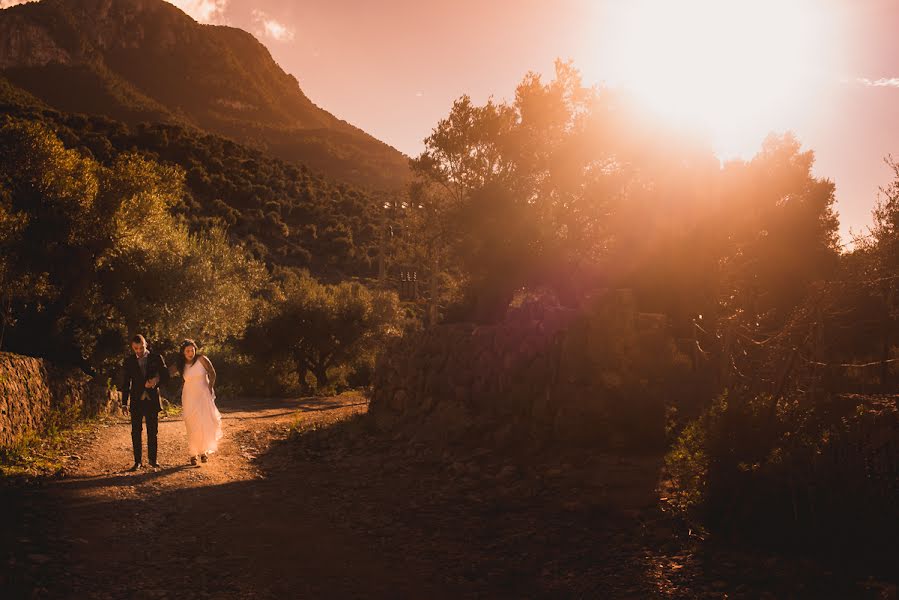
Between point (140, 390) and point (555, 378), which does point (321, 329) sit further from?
point (140, 390)

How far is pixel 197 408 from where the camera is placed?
1077 cm

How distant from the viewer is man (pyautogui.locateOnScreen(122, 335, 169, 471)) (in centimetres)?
991

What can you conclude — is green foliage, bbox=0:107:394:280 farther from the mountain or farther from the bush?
the bush

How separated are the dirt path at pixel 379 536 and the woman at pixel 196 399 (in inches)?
21.8

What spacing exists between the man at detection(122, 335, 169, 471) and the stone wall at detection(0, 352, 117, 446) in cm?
193

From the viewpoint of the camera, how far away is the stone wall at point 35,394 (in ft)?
32.8

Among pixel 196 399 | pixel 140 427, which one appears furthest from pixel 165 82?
pixel 140 427

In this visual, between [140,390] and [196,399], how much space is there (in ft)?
3.49

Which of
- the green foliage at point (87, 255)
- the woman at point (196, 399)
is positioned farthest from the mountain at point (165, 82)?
the woman at point (196, 399)

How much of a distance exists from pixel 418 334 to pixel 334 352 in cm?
2211

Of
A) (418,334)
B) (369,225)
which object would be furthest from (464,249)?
(369,225)

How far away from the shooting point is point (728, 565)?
5625 mm

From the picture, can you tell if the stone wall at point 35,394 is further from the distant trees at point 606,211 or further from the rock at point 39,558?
the distant trees at point 606,211

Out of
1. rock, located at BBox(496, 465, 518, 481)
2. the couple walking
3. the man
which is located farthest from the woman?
rock, located at BBox(496, 465, 518, 481)
